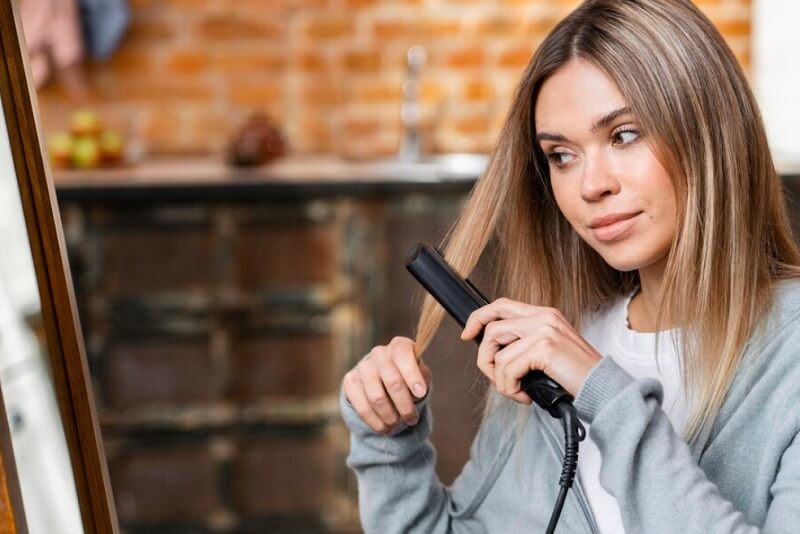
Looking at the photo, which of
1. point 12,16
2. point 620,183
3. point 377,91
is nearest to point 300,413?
point 377,91

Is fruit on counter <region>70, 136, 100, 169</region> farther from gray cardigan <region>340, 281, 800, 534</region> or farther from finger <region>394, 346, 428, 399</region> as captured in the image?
finger <region>394, 346, 428, 399</region>

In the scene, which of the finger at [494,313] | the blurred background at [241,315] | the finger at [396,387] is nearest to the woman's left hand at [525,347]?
the finger at [494,313]

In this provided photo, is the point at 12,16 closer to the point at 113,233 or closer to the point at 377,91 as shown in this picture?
the point at 113,233

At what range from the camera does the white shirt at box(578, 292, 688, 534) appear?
1.11 metres

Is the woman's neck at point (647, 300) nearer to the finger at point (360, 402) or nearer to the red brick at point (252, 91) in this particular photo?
the finger at point (360, 402)

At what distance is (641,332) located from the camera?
1.21 metres

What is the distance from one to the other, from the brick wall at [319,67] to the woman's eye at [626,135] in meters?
2.46

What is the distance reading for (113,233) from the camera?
9.14ft

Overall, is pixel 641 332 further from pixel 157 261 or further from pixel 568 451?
pixel 157 261

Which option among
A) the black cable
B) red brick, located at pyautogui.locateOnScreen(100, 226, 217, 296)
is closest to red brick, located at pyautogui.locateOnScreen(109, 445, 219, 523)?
red brick, located at pyautogui.locateOnScreen(100, 226, 217, 296)

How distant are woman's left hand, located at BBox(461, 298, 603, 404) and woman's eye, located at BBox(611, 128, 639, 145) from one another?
0.59 ft

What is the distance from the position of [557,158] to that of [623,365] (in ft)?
0.81

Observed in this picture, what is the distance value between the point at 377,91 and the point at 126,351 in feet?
3.86

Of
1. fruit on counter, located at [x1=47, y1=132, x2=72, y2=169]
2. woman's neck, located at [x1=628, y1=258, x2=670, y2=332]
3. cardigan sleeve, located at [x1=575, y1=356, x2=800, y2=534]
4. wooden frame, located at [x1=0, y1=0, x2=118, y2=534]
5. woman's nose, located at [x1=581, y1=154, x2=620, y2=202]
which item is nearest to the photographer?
wooden frame, located at [x1=0, y1=0, x2=118, y2=534]
